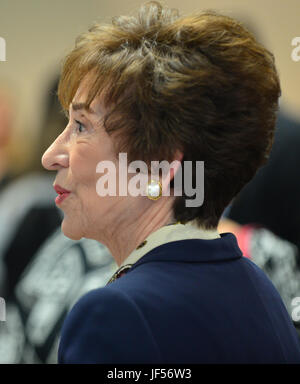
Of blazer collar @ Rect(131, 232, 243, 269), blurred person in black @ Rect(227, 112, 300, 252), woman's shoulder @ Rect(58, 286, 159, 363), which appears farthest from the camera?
blurred person in black @ Rect(227, 112, 300, 252)

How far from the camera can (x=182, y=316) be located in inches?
37.7

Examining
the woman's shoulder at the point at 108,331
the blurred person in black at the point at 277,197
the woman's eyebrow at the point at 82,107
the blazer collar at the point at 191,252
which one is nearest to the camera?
the woman's shoulder at the point at 108,331

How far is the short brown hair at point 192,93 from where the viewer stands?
1.07 m

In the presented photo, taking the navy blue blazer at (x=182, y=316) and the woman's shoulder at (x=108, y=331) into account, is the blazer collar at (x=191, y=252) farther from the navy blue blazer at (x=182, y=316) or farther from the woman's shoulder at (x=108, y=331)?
the woman's shoulder at (x=108, y=331)

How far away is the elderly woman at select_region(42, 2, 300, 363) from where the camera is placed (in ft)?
3.28

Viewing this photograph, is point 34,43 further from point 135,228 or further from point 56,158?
point 135,228

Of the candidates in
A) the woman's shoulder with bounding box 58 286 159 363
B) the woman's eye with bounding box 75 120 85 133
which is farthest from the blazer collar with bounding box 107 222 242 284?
the woman's eye with bounding box 75 120 85 133

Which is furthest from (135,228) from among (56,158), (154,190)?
Result: (56,158)

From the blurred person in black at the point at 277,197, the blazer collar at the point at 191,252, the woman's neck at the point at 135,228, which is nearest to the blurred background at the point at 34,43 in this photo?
the blurred person in black at the point at 277,197

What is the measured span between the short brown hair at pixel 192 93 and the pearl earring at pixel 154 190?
1.8 inches

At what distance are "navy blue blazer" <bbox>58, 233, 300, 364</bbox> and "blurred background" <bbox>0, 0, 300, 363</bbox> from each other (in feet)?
4.66

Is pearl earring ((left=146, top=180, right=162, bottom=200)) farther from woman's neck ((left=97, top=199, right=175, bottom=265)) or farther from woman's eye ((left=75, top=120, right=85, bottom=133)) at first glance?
woman's eye ((left=75, top=120, right=85, bottom=133))

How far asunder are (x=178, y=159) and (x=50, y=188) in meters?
1.82
